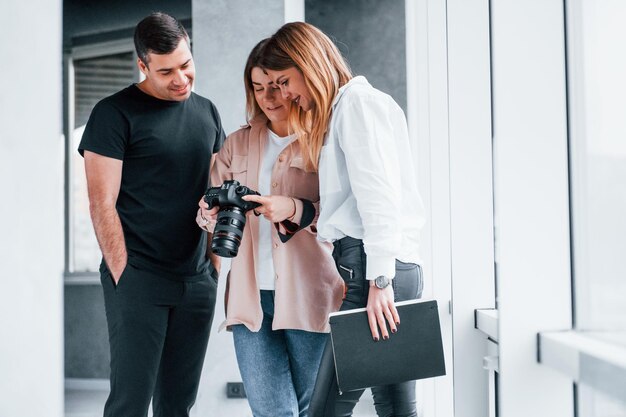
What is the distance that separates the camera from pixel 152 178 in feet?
5.38

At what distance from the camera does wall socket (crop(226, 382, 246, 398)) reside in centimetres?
276

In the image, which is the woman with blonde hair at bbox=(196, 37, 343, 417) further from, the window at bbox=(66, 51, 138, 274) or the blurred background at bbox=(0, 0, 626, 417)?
the window at bbox=(66, 51, 138, 274)

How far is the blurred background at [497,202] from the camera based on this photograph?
430 millimetres

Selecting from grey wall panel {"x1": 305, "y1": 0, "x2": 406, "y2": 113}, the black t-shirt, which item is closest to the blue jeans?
the black t-shirt

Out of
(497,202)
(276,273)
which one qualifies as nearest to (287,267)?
(276,273)

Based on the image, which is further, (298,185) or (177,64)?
(177,64)

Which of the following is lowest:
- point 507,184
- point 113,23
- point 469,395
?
point 469,395

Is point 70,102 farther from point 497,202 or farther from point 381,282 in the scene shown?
point 497,202

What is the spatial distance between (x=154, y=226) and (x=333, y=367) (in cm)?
64
